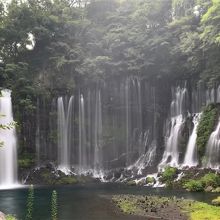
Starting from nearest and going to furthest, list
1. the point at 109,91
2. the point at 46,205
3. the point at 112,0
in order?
the point at 46,205
the point at 109,91
the point at 112,0

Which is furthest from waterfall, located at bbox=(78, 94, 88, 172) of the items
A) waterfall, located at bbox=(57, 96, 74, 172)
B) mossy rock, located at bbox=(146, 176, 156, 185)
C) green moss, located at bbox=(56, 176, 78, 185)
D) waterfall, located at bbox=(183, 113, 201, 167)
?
waterfall, located at bbox=(183, 113, 201, 167)

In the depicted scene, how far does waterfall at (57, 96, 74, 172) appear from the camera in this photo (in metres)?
51.9

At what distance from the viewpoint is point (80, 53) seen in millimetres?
55281

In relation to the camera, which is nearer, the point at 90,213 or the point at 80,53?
the point at 90,213

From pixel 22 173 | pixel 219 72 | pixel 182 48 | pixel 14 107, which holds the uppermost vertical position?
pixel 182 48

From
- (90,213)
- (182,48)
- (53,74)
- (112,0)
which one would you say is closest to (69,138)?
(53,74)

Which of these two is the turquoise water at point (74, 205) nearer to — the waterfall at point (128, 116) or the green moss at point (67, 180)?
the green moss at point (67, 180)

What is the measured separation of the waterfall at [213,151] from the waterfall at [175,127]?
A: 536 cm

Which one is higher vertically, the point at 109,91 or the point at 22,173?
the point at 109,91

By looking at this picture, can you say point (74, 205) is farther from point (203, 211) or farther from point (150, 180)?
point (150, 180)

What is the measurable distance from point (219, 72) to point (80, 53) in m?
18.6

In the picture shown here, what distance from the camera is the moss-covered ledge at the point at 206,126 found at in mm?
42469

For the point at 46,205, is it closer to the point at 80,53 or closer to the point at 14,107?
the point at 14,107

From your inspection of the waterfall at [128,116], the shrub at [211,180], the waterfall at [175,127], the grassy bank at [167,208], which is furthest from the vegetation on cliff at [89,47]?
the grassy bank at [167,208]
